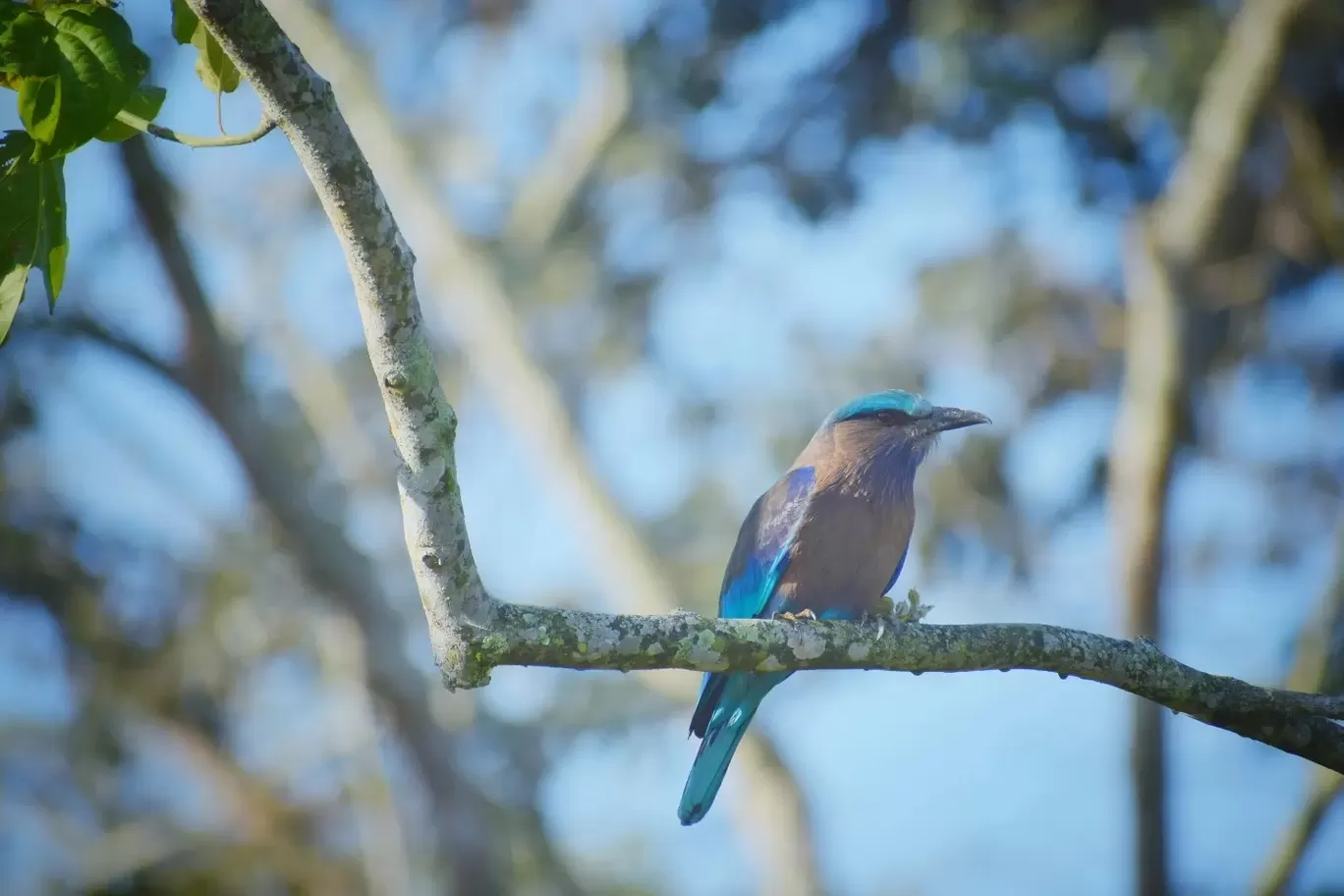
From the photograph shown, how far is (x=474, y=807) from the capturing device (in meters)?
10.6

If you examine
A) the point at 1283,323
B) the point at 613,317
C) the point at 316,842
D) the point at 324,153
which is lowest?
the point at 324,153

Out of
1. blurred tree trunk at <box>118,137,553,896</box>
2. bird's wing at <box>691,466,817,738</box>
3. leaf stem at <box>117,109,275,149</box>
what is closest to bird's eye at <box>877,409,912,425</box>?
bird's wing at <box>691,466,817,738</box>

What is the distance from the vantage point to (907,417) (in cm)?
490

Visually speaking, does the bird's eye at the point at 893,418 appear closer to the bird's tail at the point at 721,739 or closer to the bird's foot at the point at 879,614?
the bird's foot at the point at 879,614

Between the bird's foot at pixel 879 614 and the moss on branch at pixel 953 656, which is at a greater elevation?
the bird's foot at pixel 879 614

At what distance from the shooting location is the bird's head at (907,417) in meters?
4.87

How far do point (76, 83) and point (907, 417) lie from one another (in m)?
3.25

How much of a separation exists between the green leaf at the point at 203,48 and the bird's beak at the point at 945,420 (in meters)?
2.92

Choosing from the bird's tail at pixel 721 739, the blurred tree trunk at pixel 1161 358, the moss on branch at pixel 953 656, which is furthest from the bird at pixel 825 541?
the blurred tree trunk at pixel 1161 358

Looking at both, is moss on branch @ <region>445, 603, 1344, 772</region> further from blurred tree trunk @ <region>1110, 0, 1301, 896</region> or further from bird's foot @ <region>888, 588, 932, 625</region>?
blurred tree trunk @ <region>1110, 0, 1301, 896</region>

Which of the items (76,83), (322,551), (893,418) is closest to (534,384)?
(322,551)

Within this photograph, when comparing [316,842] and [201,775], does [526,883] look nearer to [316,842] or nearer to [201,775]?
[316,842]

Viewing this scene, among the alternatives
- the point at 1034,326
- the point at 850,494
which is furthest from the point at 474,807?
the point at 850,494

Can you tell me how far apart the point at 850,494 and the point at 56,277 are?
9.11ft
